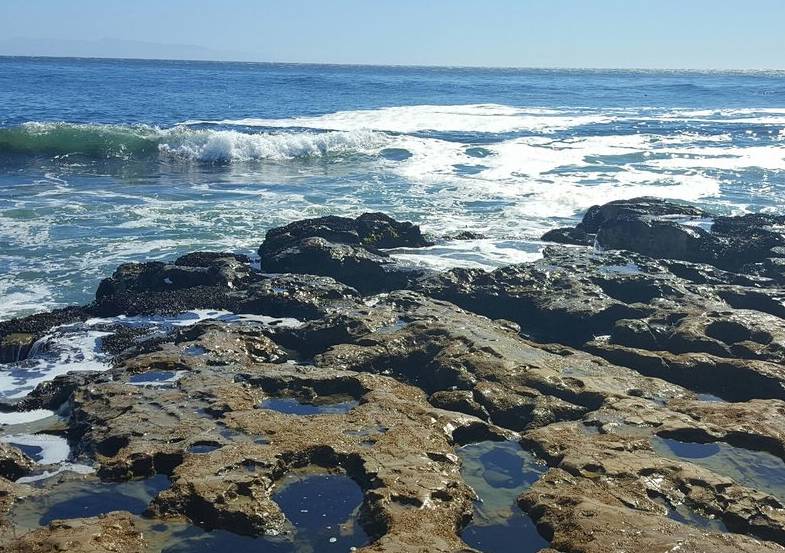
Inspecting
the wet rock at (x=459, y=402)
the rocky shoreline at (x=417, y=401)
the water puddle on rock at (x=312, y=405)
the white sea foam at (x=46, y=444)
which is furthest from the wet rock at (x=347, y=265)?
the white sea foam at (x=46, y=444)

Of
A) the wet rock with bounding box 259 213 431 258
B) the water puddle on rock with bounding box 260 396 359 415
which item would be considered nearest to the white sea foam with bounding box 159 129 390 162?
the wet rock with bounding box 259 213 431 258

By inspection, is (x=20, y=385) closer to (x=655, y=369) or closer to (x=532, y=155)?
(x=655, y=369)

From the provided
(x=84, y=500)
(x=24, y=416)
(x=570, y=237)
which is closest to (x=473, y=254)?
(x=570, y=237)

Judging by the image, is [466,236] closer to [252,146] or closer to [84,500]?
[84,500]

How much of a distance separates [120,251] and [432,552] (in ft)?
40.0

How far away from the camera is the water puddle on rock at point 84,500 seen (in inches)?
222

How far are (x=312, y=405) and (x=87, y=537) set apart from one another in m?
2.83

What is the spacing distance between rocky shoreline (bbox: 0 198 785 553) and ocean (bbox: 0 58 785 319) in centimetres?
290

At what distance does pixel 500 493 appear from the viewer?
6137 mm

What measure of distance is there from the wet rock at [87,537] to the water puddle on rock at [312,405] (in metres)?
2.26

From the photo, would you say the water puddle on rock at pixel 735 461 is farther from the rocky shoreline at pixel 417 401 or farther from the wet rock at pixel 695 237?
the wet rock at pixel 695 237

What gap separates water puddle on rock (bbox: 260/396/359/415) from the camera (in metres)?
7.47

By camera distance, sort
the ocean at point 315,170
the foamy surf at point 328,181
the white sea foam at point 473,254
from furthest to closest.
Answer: the ocean at point 315,170 < the foamy surf at point 328,181 < the white sea foam at point 473,254

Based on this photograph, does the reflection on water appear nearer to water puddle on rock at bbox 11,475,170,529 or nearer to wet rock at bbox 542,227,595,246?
water puddle on rock at bbox 11,475,170,529
